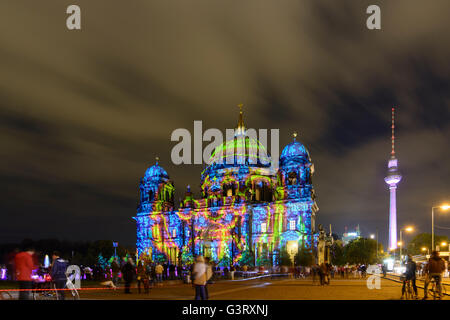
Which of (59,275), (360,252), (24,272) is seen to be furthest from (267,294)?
(360,252)

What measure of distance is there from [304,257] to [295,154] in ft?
68.7

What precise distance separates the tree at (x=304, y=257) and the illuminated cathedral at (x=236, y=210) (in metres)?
2.04

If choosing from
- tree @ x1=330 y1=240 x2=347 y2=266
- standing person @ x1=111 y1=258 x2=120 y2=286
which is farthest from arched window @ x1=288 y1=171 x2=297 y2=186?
standing person @ x1=111 y1=258 x2=120 y2=286

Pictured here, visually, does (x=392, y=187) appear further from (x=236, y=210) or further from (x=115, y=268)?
(x=115, y=268)

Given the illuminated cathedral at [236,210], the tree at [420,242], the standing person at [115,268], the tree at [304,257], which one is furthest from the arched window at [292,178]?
the tree at [420,242]

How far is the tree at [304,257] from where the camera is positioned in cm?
7369

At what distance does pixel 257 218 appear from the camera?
86.0 m

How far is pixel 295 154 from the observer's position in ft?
288

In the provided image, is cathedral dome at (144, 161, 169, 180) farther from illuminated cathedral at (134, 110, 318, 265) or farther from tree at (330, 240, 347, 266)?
tree at (330, 240, 347, 266)

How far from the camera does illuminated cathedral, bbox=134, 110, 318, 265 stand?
8231 cm

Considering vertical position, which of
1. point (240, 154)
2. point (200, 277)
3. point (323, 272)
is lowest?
point (323, 272)
